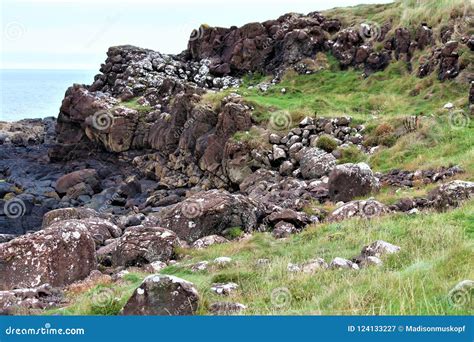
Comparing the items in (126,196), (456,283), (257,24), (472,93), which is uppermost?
(257,24)

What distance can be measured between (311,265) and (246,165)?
72.9 feet

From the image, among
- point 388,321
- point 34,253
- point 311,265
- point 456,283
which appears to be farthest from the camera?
point 34,253

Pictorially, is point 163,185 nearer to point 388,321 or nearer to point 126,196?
point 126,196

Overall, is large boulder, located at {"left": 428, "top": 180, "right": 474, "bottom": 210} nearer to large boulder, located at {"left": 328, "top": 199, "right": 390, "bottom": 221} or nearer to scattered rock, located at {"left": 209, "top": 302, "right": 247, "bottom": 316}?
large boulder, located at {"left": 328, "top": 199, "right": 390, "bottom": 221}

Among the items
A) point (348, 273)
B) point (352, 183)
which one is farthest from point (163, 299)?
point (352, 183)

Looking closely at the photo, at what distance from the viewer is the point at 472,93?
89.6 ft

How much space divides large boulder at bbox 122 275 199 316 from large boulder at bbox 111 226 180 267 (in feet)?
21.2

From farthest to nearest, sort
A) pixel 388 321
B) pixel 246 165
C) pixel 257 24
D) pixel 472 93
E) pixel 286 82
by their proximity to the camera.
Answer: pixel 257 24 → pixel 286 82 → pixel 246 165 → pixel 472 93 → pixel 388 321

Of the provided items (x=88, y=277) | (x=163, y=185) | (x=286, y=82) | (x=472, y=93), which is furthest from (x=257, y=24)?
(x=88, y=277)

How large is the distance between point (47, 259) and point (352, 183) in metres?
11.3

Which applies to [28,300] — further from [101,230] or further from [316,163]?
[316,163]

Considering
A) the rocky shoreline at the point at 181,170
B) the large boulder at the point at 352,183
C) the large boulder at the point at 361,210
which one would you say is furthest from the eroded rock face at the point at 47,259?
the large boulder at the point at 352,183

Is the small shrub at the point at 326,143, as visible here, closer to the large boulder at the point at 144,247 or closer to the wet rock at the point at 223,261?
the large boulder at the point at 144,247

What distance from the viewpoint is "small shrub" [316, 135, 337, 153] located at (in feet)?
93.8
